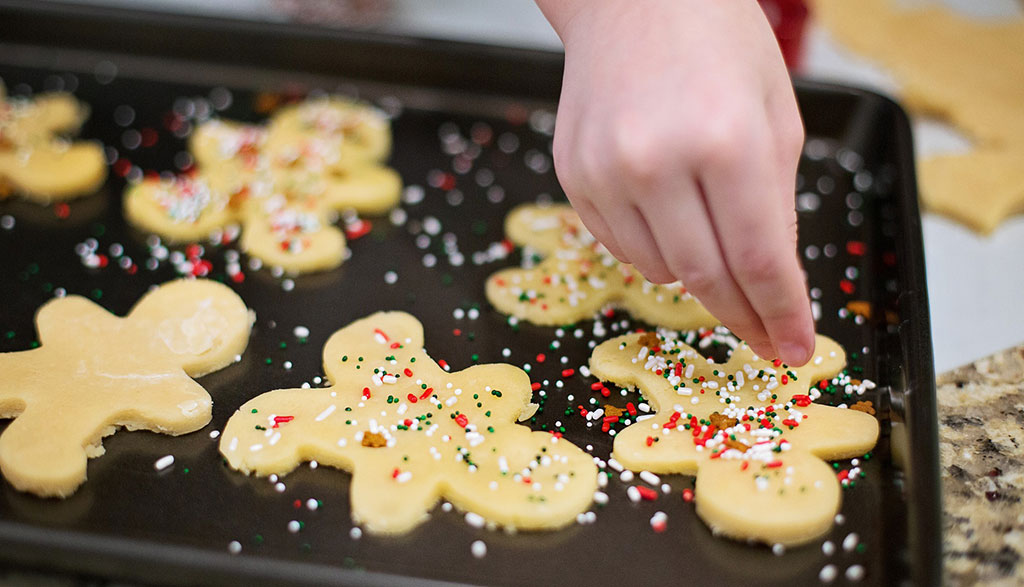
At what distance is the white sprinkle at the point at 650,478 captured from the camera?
40.0 inches

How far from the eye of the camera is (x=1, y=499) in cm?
97

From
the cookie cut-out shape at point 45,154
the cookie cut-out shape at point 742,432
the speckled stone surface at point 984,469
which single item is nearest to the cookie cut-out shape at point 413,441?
the cookie cut-out shape at point 742,432

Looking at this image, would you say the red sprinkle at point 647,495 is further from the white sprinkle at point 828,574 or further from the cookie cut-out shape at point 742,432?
the white sprinkle at point 828,574

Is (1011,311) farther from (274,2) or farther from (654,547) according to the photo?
(274,2)

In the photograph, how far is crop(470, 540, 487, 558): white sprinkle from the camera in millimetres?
940

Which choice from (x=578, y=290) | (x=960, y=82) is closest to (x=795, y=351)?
(x=578, y=290)

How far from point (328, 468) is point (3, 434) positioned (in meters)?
0.34

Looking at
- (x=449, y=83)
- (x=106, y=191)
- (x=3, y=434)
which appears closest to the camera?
(x=3, y=434)

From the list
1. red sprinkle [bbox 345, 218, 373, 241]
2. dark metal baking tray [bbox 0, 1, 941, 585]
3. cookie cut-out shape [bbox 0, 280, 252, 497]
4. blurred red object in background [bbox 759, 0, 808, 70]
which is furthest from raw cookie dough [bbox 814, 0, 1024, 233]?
cookie cut-out shape [bbox 0, 280, 252, 497]

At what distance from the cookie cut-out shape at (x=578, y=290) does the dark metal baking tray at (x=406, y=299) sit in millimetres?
24

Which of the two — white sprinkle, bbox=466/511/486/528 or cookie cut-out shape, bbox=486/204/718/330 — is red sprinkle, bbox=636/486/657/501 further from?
cookie cut-out shape, bbox=486/204/718/330

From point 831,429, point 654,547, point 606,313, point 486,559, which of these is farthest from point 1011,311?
point 486,559

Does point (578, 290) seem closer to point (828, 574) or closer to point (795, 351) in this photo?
point (795, 351)

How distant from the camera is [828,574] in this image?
36.5 inches
